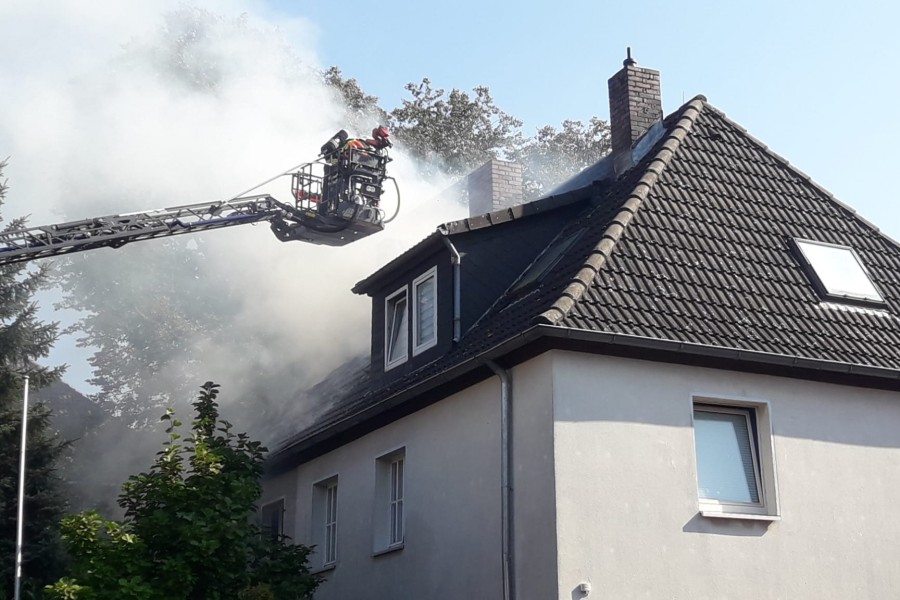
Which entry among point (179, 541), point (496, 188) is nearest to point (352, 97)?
point (496, 188)

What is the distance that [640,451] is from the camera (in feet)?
39.9

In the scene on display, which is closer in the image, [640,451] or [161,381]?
[640,451]

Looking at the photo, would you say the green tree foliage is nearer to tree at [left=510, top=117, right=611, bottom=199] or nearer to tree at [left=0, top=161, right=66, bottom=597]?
tree at [left=510, top=117, right=611, bottom=199]

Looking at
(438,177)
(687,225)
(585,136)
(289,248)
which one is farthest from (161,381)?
(687,225)

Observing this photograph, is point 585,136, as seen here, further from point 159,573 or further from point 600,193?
point 159,573

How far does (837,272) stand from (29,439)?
12.9 m

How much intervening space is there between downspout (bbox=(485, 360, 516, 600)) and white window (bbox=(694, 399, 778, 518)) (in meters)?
1.87

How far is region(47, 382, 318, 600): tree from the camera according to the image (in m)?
12.5

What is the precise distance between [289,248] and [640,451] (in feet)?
51.8

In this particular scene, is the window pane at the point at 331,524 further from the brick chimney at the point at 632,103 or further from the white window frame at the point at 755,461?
the brick chimney at the point at 632,103

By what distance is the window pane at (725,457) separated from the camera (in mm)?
12578

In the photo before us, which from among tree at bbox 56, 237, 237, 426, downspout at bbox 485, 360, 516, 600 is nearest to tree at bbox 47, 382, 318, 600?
downspout at bbox 485, 360, 516, 600

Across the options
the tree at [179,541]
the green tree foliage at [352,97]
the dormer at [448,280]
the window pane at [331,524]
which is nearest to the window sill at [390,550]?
the tree at [179,541]

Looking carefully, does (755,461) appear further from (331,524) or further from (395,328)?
(331,524)
